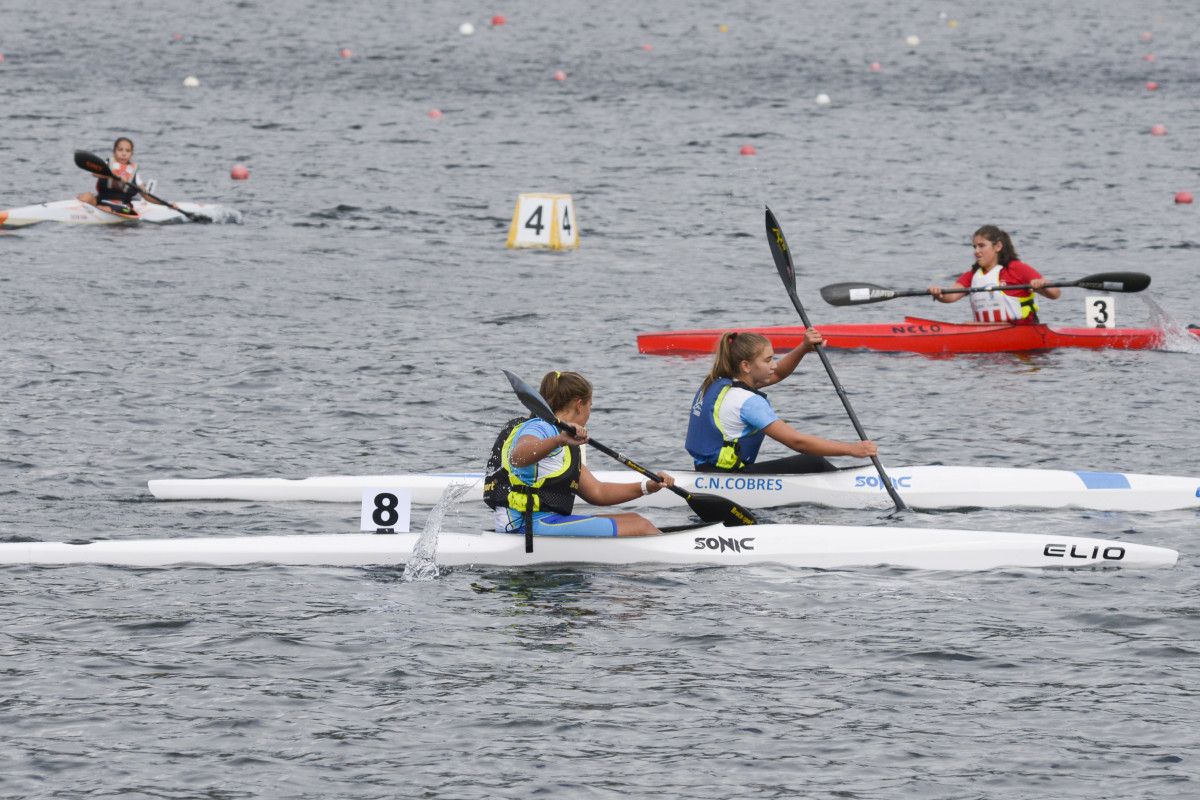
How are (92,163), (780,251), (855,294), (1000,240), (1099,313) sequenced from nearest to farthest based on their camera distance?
(780,251) < (855,294) < (1000,240) < (1099,313) < (92,163)

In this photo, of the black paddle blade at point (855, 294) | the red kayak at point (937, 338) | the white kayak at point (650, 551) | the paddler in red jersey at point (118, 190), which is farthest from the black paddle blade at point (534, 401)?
the paddler in red jersey at point (118, 190)

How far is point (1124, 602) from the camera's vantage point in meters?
11.0

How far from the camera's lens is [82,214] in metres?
25.4

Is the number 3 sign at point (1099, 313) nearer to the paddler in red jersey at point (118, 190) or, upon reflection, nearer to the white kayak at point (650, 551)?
the white kayak at point (650, 551)

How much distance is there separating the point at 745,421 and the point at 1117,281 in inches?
227

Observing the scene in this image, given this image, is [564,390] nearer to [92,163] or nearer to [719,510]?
[719,510]

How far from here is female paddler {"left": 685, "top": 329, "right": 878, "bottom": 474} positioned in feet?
41.5

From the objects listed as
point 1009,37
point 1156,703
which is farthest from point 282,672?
point 1009,37

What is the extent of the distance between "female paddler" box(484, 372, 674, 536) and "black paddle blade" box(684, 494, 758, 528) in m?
0.48

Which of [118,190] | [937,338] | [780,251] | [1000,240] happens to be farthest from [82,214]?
[780,251]

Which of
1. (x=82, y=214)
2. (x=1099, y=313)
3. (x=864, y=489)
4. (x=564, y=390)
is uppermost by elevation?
(x=82, y=214)

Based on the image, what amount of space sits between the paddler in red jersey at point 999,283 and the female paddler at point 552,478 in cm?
656

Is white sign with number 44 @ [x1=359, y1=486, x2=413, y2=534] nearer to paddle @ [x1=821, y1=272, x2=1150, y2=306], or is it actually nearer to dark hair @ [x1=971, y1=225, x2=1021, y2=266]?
paddle @ [x1=821, y1=272, x2=1150, y2=306]

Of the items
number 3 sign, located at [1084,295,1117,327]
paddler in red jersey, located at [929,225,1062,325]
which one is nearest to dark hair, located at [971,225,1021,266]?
paddler in red jersey, located at [929,225,1062,325]
